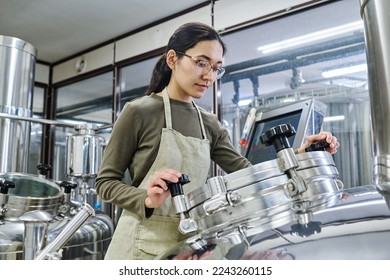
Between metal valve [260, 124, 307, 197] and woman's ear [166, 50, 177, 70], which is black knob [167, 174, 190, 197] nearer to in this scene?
metal valve [260, 124, 307, 197]

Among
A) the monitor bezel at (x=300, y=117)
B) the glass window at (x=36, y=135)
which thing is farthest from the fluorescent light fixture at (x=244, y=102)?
the glass window at (x=36, y=135)

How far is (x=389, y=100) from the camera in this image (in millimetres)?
543

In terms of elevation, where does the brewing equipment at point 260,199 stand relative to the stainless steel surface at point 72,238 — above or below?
above

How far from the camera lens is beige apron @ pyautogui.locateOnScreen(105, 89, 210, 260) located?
79cm

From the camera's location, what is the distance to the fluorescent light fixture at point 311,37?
177cm

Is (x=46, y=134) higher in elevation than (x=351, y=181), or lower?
higher

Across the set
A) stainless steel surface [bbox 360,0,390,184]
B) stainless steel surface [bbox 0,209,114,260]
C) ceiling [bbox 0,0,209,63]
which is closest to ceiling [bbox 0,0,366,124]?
ceiling [bbox 0,0,209,63]

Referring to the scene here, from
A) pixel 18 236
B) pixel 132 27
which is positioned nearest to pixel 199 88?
pixel 18 236

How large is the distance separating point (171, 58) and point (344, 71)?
1132mm

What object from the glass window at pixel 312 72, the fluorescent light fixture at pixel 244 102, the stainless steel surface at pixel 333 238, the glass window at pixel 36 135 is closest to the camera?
the stainless steel surface at pixel 333 238

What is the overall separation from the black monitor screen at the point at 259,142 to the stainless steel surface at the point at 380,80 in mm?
893

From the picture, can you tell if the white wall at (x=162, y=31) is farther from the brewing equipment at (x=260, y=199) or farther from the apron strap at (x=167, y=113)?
the brewing equipment at (x=260, y=199)
